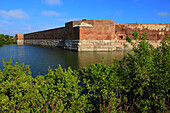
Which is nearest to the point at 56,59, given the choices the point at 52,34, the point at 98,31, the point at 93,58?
the point at 93,58

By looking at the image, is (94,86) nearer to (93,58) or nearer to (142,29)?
(93,58)

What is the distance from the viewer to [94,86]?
11.7ft

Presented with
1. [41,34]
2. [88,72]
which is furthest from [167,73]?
[41,34]

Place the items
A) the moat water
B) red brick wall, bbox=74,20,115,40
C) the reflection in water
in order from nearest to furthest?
the moat water, the reflection in water, red brick wall, bbox=74,20,115,40

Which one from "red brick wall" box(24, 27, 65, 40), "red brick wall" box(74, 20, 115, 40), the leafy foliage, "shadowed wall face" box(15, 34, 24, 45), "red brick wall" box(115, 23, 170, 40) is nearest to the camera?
the leafy foliage

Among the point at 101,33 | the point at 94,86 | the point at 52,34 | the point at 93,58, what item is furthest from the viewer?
the point at 52,34

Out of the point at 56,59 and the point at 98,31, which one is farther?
the point at 98,31

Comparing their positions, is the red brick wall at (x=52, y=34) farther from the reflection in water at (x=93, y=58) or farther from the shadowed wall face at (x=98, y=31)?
the reflection in water at (x=93, y=58)

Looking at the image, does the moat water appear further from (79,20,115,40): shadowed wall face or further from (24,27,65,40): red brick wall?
(24,27,65,40): red brick wall

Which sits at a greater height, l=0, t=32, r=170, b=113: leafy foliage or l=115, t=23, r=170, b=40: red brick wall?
l=115, t=23, r=170, b=40: red brick wall

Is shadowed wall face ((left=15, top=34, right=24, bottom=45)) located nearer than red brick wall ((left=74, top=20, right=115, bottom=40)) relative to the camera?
No

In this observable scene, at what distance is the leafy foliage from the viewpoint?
2.92 metres

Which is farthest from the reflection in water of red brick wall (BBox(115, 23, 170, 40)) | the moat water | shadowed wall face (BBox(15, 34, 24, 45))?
shadowed wall face (BBox(15, 34, 24, 45))

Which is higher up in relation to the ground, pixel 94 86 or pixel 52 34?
pixel 52 34
